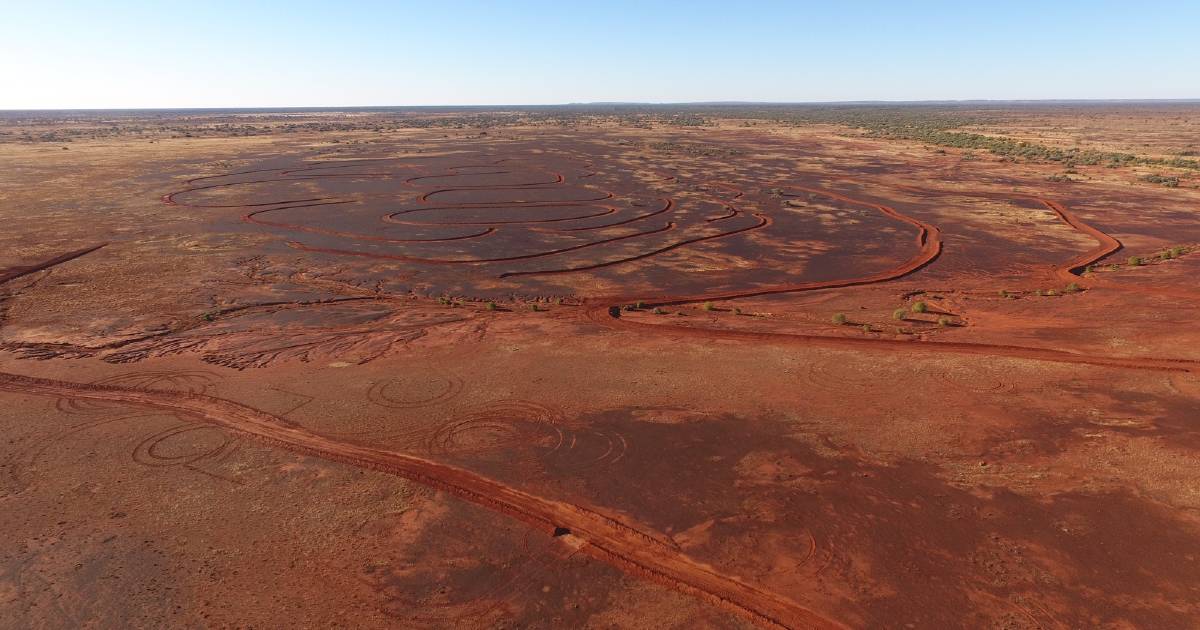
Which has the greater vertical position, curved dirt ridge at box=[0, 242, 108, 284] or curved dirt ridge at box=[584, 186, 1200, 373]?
curved dirt ridge at box=[0, 242, 108, 284]

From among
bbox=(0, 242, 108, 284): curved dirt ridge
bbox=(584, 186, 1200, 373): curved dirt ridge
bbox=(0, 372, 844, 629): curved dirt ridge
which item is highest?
bbox=(0, 242, 108, 284): curved dirt ridge

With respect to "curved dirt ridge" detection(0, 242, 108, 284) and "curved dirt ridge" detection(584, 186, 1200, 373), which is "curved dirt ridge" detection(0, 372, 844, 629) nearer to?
"curved dirt ridge" detection(584, 186, 1200, 373)

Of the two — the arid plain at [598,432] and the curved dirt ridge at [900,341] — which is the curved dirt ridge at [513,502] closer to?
the arid plain at [598,432]

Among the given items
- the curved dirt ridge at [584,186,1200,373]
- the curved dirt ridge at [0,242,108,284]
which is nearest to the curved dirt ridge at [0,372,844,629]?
the curved dirt ridge at [584,186,1200,373]

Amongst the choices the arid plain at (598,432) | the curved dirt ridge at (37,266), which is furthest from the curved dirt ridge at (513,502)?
the curved dirt ridge at (37,266)

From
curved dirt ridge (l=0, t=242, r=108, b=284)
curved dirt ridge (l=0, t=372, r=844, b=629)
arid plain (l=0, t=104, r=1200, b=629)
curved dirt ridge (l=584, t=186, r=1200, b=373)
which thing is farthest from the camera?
curved dirt ridge (l=0, t=242, r=108, b=284)

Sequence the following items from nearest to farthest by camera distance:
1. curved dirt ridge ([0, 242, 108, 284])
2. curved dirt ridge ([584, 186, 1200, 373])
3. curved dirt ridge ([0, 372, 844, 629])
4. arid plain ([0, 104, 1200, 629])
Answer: curved dirt ridge ([0, 372, 844, 629]) < arid plain ([0, 104, 1200, 629]) < curved dirt ridge ([584, 186, 1200, 373]) < curved dirt ridge ([0, 242, 108, 284])

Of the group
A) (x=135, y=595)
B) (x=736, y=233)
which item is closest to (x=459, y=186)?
(x=736, y=233)
